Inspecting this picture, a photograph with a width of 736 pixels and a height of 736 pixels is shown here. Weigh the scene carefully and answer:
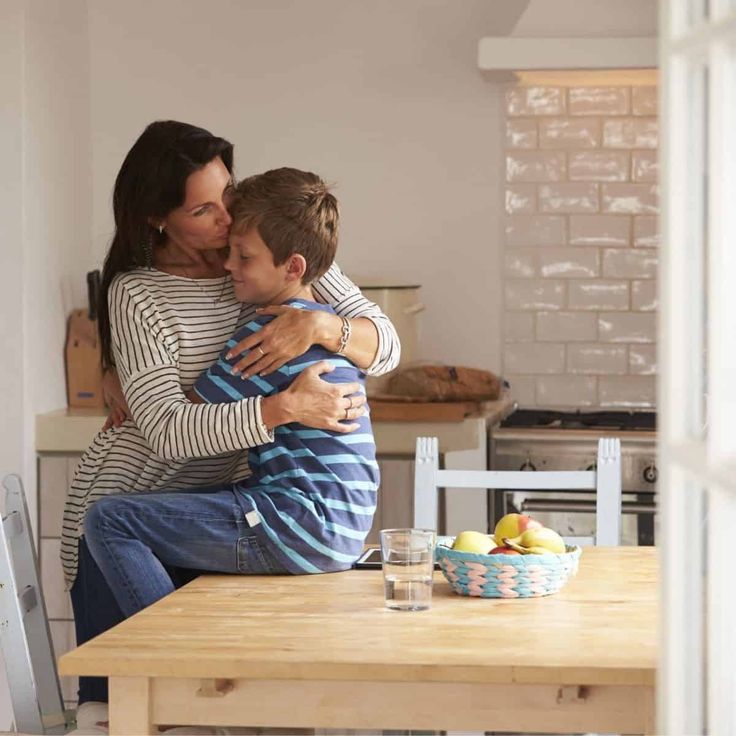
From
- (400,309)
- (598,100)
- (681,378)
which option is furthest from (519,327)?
(681,378)

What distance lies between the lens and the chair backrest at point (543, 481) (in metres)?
2.61

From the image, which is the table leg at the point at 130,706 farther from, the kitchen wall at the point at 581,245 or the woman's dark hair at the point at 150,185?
the kitchen wall at the point at 581,245

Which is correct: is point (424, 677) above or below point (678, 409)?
below

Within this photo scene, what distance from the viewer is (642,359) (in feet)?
14.0

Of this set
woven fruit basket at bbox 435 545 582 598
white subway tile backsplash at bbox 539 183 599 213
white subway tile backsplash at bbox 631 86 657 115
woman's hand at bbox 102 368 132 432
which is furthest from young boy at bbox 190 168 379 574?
white subway tile backsplash at bbox 631 86 657 115

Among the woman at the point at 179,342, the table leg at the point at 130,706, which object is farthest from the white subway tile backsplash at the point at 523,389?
the table leg at the point at 130,706

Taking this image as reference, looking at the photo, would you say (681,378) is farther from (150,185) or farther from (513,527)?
(150,185)

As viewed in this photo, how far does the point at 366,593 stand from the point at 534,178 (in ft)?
8.16

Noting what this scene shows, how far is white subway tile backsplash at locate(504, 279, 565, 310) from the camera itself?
169 inches

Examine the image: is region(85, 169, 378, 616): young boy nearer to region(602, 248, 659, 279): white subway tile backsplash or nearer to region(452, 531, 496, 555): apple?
region(452, 531, 496, 555): apple

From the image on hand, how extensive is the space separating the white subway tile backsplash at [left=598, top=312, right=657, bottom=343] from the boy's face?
217 centimetres

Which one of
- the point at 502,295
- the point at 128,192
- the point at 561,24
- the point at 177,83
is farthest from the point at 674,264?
the point at 177,83

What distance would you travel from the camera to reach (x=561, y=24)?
11.2 feet

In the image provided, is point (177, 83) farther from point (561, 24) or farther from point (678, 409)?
point (678, 409)
